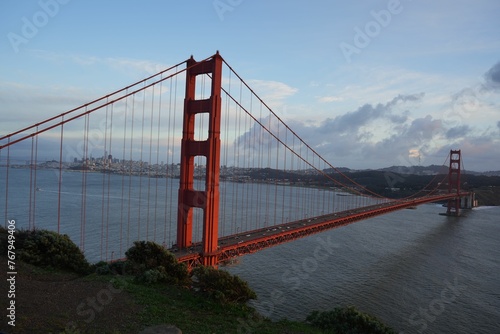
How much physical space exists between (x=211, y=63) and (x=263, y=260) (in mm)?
10840

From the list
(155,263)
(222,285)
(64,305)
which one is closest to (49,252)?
(155,263)

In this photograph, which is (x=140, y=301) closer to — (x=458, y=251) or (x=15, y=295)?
(x=15, y=295)

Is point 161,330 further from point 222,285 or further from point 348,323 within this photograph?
point 348,323

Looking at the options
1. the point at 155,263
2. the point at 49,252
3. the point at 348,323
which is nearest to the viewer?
the point at 348,323

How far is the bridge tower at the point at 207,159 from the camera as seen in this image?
12.3 m

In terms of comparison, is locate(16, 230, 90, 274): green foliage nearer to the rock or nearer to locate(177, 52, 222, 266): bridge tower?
locate(177, 52, 222, 266): bridge tower

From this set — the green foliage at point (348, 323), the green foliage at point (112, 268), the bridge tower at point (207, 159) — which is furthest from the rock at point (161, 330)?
the bridge tower at point (207, 159)

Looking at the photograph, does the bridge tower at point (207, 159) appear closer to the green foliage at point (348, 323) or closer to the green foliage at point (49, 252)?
the green foliage at point (49, 252)

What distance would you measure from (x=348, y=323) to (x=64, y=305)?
6124 mm

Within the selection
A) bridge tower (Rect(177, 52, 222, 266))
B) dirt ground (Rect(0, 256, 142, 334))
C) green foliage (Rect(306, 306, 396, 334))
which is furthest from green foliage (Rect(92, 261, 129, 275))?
green foliage (Rect(306, 306, 396, 334))

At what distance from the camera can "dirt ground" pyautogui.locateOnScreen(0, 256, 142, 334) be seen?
227 inches

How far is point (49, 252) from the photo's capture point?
9.46 metres

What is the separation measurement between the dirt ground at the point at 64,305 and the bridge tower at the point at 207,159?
452cm

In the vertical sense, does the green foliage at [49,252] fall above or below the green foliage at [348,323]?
above
